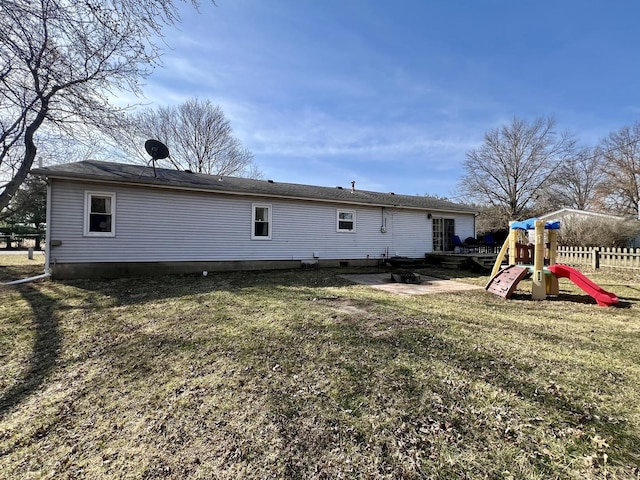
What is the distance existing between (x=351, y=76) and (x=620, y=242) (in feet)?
54.4

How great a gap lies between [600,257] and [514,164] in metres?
15.7

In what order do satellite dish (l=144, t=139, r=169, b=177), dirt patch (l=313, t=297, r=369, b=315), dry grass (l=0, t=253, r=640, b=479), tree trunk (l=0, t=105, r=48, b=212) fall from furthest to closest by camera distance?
satellite dish (l=144, t=139, r=169, b=177) → tree trunk (l=0, t=105, r=48, b=212) → dirt patch (l=313, t=297, r=369, b=315) → dry grass (l=0, t=253, r=640, b=479)

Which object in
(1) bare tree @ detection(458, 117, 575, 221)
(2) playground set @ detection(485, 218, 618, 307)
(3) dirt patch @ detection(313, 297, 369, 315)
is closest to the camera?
(3) dirt patch @ detection(313, 297, 369, 315)

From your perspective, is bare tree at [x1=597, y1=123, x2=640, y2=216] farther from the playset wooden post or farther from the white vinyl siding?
the playset wooden post

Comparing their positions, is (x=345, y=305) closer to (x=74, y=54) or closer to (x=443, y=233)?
(x=74, y=54)

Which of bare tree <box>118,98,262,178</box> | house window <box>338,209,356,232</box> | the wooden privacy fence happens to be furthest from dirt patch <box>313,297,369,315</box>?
bare tree <box>118,98,262,178</box>

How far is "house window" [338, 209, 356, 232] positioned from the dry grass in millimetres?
7641

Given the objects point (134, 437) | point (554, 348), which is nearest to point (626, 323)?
point (554, 348)

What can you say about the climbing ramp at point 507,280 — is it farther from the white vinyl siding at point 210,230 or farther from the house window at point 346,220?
the house window at point 346,220

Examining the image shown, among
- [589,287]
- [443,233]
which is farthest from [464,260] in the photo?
[589,287]

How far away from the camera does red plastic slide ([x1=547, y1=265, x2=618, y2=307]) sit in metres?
6.00

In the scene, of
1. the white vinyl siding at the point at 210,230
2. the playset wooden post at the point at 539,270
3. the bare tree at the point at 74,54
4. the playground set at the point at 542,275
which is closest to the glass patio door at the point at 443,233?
the white vinyl siding at the point at 210,230

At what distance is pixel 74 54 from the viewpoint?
6258 mm

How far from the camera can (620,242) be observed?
627 inches
